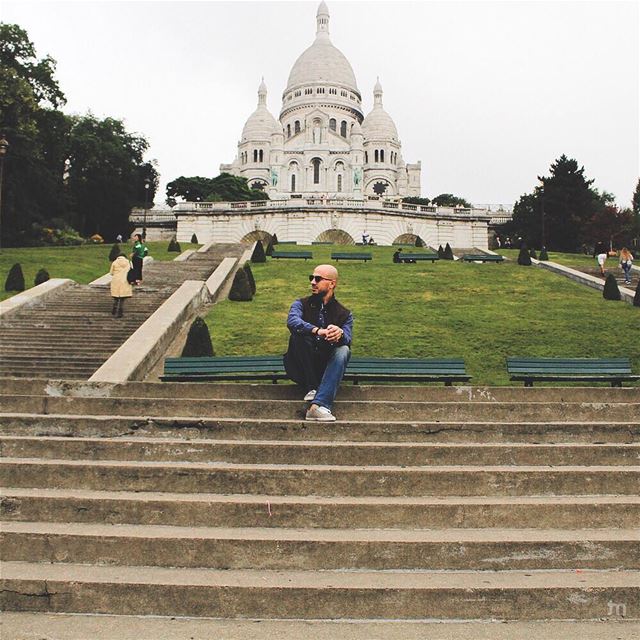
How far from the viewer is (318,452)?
5.65m

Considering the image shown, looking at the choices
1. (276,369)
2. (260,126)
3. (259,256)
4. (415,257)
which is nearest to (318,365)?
(276,369)

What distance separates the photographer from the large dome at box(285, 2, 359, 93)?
9362cm

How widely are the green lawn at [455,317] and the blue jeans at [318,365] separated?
5.25 metres

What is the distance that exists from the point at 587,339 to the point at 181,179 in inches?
2658

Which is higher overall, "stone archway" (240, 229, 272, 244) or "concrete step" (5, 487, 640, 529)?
"stone archway" (240, 229, 272, 244)

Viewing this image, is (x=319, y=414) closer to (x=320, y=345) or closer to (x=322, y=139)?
(x=320, y=345)

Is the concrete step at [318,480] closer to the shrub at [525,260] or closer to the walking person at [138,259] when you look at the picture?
the walking person at [138,259]

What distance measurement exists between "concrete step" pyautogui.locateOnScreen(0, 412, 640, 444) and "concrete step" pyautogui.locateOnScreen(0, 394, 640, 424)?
318 mm

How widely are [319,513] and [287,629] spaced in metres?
1.08

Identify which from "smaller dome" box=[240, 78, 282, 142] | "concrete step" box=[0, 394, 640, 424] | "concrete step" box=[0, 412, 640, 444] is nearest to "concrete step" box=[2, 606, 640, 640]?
"concrete step" box=[0, 412, 640, 444]

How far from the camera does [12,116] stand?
100 ft

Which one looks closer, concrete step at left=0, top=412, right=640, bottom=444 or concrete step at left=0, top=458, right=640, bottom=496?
concrete step at left=0, top=458, right=640, bottom=496

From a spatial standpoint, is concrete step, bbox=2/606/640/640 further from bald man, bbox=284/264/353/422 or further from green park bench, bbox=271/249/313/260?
green park bench, bbox=271/249/313/260

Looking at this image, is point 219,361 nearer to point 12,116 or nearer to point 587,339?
point 587,339
